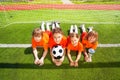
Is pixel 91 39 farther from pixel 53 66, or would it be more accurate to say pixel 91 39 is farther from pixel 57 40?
pixel 53 66

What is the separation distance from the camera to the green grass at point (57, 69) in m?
5.45

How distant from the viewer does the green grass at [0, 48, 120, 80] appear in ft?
17.9

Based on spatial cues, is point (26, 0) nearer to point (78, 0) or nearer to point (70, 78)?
point (78, 0)

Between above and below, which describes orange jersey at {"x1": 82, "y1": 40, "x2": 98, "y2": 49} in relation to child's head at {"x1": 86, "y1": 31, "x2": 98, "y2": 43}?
below

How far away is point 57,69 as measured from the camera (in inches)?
227

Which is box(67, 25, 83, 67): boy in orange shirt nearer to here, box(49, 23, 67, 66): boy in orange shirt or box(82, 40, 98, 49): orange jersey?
box(49, 23, 67, 66): boy in orange shirt

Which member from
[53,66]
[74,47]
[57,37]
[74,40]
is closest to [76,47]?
[74,47]

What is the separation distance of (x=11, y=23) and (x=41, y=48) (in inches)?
148

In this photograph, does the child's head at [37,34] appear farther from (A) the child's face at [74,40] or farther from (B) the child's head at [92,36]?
(B) the child's head at [92,36]

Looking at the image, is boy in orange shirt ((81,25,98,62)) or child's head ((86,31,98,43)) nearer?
child's head ((86,31,98,43))

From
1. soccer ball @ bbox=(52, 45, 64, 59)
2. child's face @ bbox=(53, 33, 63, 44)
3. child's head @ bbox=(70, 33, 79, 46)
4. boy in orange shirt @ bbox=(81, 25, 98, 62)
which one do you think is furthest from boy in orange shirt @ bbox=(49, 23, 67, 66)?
boy in orange shirt @ bbox=(81, 25, 98, 62)

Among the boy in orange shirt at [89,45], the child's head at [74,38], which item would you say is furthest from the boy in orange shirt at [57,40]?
the boy in orange shirt at [89,45]

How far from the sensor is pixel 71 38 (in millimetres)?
5781

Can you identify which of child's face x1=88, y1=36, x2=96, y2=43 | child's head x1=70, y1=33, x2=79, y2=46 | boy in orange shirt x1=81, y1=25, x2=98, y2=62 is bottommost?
boy in orange shirt x1=81, y1=25, x2=98, y2=62
